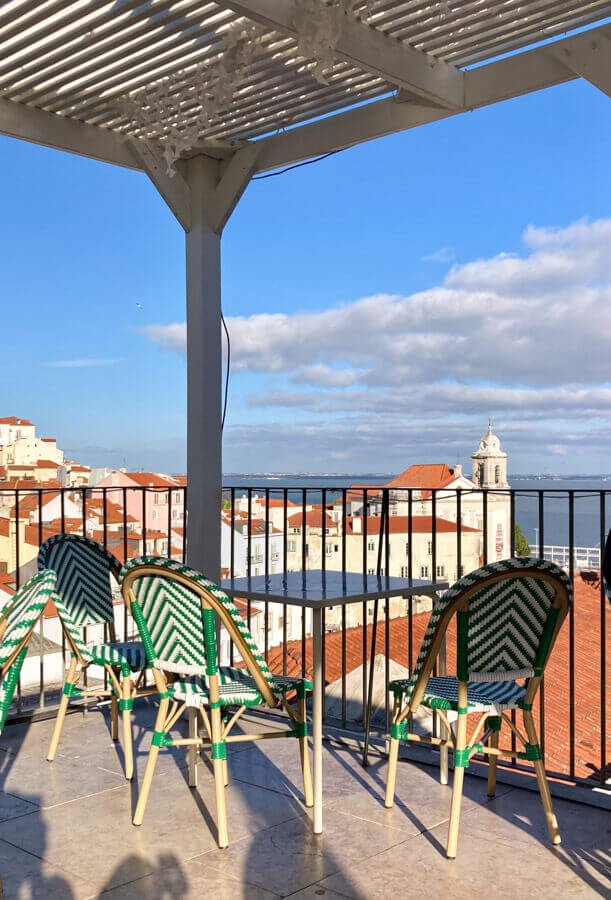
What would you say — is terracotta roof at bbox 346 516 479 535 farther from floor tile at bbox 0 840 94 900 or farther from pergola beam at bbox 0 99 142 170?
pergola beam at bbox 0 99 142 170

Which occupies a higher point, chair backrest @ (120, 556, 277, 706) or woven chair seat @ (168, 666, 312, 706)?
chair backrest @ (120, 556, 277, 706)

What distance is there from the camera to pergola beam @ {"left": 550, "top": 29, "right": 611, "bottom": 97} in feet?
9.39

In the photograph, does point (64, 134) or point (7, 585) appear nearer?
point (64, 134)

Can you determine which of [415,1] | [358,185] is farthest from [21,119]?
[358,185]

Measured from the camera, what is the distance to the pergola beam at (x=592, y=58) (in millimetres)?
2861

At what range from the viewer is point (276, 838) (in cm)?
274

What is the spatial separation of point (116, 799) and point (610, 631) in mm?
14057

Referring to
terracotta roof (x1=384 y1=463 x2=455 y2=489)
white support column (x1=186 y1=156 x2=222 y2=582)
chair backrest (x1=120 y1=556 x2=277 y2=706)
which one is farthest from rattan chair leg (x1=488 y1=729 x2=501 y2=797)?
terracotta roof (x1=384 y1=463 x2=455 y2=489)

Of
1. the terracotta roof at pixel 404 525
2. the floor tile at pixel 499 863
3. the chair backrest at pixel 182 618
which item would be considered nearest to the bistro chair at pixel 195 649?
the chair backrest at pixel 182 618

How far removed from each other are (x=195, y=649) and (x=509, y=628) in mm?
1063

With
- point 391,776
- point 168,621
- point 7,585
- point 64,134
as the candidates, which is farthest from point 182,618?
point 7,585

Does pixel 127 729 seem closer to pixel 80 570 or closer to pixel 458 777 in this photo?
pixel 80 570

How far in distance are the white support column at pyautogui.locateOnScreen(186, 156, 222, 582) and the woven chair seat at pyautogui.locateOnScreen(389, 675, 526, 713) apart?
1526mm

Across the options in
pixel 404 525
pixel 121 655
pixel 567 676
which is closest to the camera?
→ pixel 121 655
